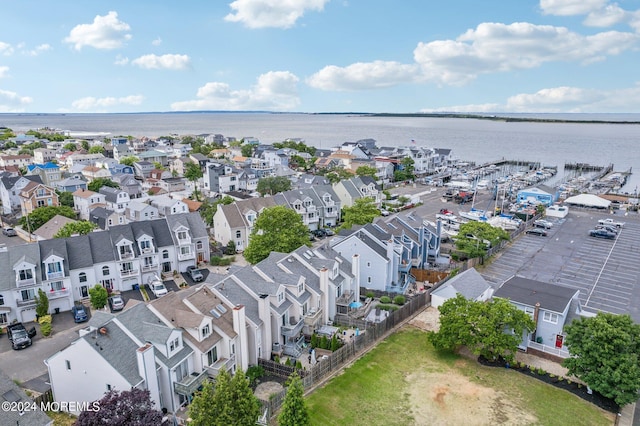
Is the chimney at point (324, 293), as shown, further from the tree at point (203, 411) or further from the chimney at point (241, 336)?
the tree at point (203, 411)

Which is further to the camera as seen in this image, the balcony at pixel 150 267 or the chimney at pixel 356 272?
the balcony at pixel 150 267

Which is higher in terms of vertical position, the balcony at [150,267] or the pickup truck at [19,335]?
the balcony at [150,267]

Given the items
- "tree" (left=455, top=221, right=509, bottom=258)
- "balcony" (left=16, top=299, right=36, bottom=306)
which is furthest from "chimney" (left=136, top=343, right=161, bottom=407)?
"tree" (left=455, top=221, right=509, bottom=258)

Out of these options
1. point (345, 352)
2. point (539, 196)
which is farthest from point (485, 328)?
point (539, 196)

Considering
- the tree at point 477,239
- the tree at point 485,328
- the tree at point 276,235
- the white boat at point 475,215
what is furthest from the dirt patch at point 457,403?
the white boat at point 475,215

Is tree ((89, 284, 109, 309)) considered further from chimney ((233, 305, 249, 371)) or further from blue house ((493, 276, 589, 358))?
blue house ((493, 276, 589, 358))

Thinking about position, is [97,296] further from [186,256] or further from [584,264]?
[584,264]
